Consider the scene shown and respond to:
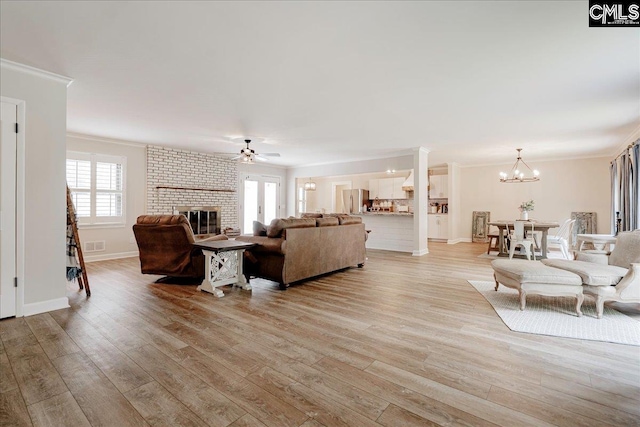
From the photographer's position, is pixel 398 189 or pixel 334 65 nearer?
pixel 334 65

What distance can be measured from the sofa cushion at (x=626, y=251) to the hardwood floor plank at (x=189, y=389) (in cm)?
411

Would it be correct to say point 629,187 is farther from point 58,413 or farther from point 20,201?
point 20,201

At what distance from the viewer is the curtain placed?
5.08m

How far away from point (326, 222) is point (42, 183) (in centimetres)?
345

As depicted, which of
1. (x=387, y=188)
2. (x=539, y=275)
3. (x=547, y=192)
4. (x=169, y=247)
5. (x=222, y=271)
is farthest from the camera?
(x=387, y=188)

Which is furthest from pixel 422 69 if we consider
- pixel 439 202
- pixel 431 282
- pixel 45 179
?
pixel 439 202

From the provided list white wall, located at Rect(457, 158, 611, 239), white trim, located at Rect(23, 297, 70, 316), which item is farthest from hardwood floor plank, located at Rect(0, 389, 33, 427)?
white wall, located at Rect(457, 158, 611, 239)

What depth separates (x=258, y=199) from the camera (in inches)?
375

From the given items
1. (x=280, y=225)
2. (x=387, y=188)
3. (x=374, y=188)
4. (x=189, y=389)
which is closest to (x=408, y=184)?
(x=387, y=188)

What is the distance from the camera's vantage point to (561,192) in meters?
8.59

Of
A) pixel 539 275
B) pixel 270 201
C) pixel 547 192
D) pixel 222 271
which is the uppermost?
pixel 547 192

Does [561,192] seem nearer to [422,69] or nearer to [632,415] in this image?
[422,69]

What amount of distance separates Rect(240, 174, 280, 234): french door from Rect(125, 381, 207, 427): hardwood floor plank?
289 inches

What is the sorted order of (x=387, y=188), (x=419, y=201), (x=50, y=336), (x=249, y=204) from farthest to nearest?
1. (x=387, y=188)
2. (x=249, y=204)
3. (x=419, y=201)
4. (x=50, y=336)
